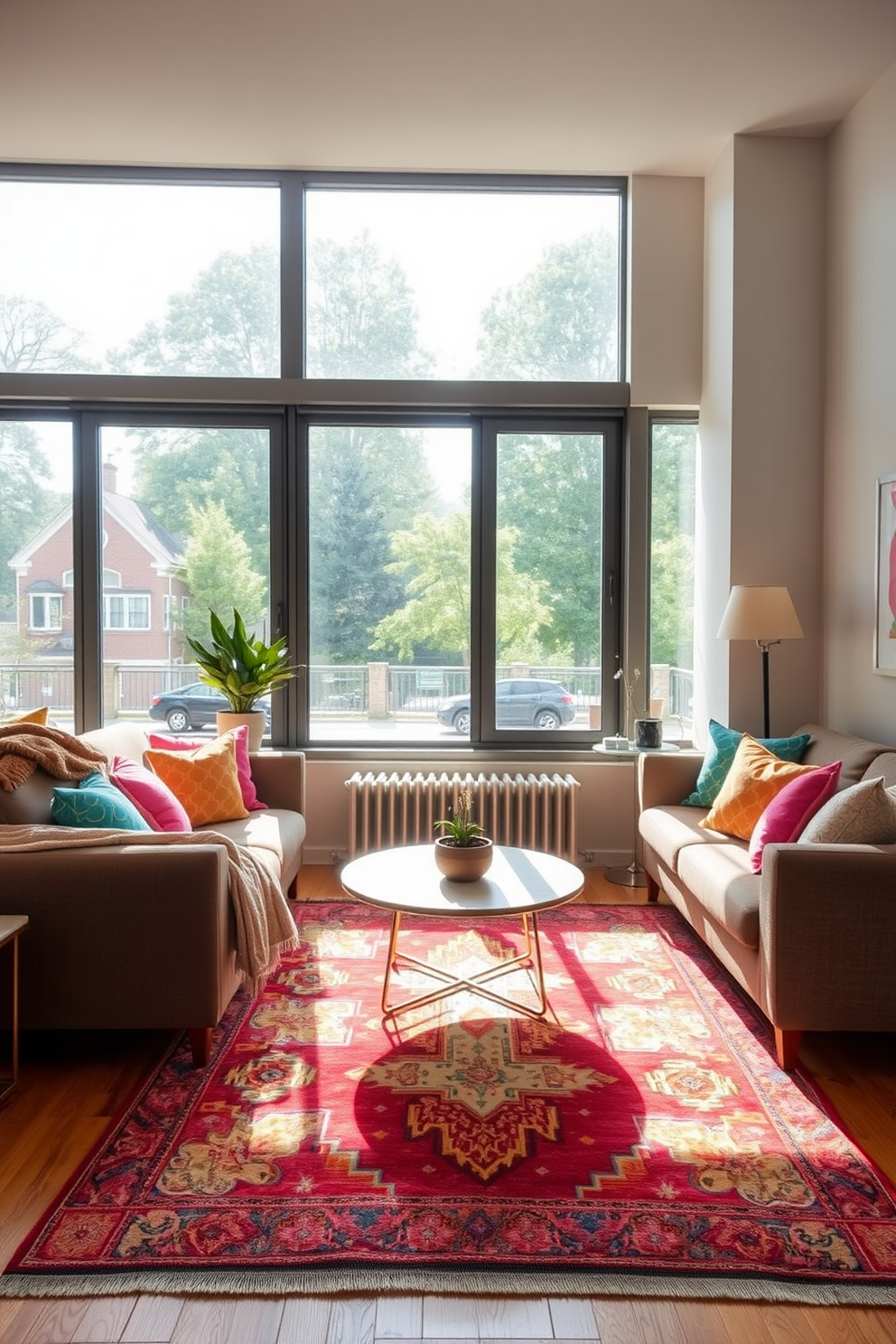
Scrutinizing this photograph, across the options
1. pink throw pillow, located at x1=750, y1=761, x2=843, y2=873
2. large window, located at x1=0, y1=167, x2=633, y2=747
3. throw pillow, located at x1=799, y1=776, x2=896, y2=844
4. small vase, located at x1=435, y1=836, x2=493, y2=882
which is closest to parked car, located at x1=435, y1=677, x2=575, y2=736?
large window, located at x1=0, y1=167, x2=633, y2=747

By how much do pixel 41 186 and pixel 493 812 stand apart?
4070mm

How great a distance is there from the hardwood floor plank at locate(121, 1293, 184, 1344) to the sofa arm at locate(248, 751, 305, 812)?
2613 millimetres

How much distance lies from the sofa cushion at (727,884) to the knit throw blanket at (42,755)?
216 centimetres

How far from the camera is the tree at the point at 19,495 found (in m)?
5.00

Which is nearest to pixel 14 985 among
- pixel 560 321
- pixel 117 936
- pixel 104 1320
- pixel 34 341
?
pixel 117 936

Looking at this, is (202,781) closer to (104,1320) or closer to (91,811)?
(91,811)

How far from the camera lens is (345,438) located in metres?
5.06

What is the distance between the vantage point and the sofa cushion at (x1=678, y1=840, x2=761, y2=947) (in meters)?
2.88

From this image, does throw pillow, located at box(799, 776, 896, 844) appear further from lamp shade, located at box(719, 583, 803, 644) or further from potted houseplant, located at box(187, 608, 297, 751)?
potted houseplant, located at box(187, 608, 297, 751)

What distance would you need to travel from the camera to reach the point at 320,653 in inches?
200

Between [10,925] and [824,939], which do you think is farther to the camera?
[824,939]

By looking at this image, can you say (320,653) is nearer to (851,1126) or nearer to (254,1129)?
(254,1129)

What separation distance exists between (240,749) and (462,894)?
1.63 m

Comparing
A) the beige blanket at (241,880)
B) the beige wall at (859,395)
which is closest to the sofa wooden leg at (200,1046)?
the beige blanket at (241,880)
